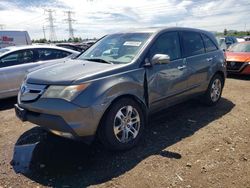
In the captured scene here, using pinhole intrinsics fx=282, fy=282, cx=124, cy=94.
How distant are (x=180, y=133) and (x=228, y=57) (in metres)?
7.08

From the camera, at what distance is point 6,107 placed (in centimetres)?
691

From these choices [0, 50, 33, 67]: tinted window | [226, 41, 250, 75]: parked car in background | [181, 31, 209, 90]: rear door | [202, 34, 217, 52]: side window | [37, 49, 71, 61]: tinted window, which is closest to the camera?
[181, 31, 209, 90]: rear door

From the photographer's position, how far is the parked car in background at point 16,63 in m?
6.97

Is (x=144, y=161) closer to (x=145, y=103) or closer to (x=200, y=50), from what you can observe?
(x=145, y=103)

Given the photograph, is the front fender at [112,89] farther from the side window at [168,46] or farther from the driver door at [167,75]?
the side window at [168,46]

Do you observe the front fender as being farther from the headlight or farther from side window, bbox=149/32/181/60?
side window, bbox=149/32/181/60

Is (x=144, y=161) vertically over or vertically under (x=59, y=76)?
under

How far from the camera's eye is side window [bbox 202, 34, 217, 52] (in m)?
6.09

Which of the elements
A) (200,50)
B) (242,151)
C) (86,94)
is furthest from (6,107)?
(242,151)

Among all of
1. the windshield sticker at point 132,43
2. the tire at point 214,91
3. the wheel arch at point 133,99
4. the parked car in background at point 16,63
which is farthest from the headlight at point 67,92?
the tire at point 214,91

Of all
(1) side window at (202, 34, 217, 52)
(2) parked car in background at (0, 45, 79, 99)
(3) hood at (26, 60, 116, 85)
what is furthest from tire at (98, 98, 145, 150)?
(2) parked car in background at (0, 45, 79, 99)

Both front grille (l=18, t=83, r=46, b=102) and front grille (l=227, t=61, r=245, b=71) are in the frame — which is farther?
front grille (l=227, t=61, r=245, b=71)

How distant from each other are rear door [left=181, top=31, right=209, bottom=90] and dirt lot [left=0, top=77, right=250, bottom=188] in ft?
2.56

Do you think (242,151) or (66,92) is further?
(242,151)
